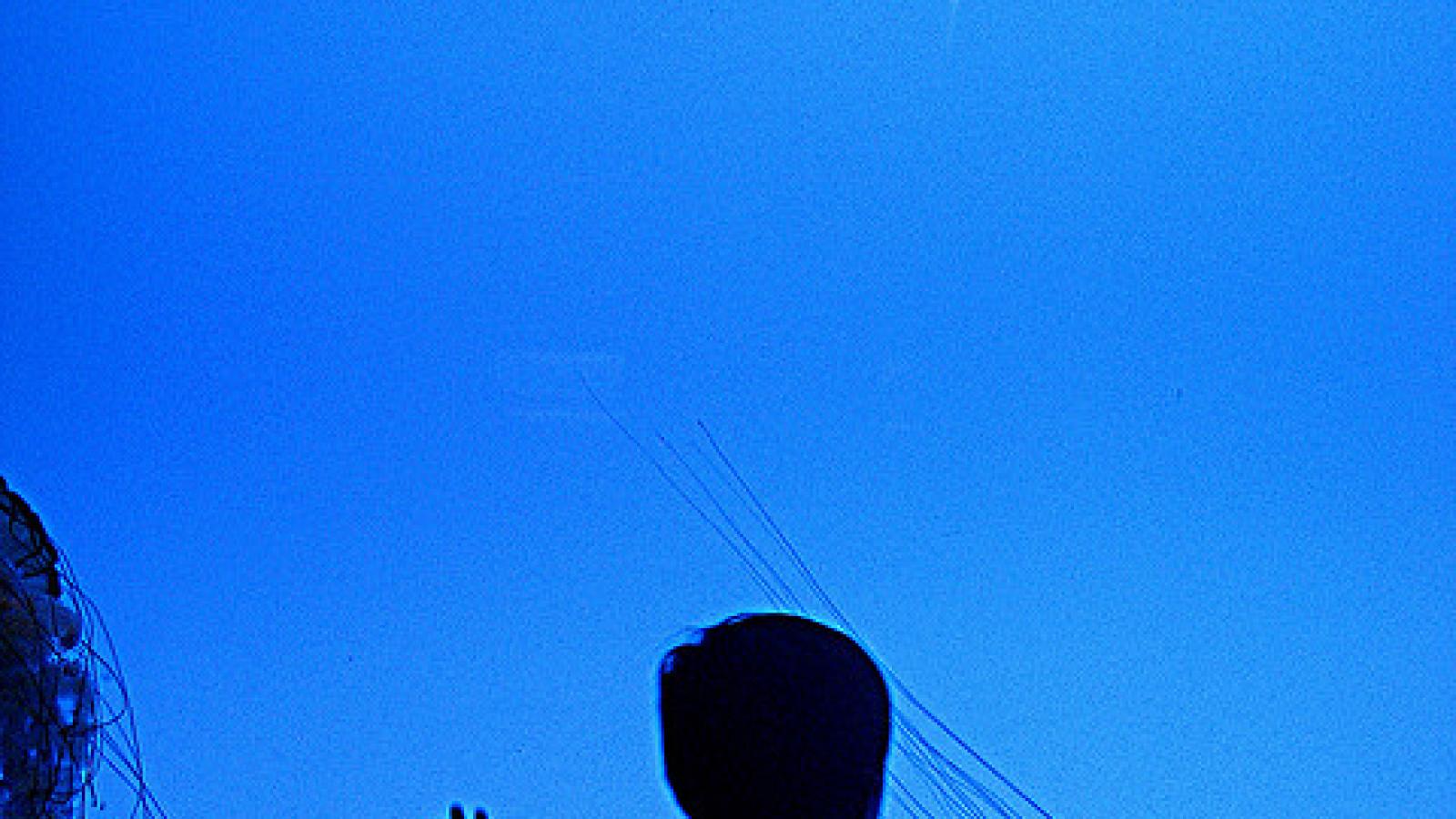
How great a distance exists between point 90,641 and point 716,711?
1.61 meters

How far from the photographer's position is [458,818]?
55.8 inches

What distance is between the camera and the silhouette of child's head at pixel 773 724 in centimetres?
131

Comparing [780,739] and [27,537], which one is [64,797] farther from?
[780,739]

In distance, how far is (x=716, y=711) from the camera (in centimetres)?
133

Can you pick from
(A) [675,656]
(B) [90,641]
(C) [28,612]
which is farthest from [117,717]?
(A) [675,656]

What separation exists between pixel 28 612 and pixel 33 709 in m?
0.17

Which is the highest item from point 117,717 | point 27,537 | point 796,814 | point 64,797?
point 27,537

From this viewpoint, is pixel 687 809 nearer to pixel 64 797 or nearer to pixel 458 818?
pixel 458 818

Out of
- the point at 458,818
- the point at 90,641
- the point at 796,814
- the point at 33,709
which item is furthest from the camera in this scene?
the point at 90,641

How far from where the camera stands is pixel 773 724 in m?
1.34

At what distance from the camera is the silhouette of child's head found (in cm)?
131

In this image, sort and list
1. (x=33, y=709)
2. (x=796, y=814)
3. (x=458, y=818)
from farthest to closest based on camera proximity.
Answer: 1. (x=33, y=709)
2. (x=458, y=818)
3. (x=796, y=814)

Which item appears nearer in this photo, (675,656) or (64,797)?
(675,656)

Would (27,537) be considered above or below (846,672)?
above
